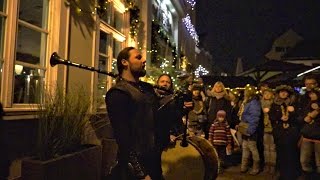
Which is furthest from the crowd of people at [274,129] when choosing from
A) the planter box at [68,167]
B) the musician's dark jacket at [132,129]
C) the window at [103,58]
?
the musician's dark jacket at [132,129]

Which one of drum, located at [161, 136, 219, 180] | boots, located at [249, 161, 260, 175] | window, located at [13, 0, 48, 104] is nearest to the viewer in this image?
drum, located at [161, 136, 219, 180]

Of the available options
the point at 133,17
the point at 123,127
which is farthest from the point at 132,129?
the point at 133,17

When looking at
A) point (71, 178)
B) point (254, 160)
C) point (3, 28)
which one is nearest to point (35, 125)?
point (71, 178)

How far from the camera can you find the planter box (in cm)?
373

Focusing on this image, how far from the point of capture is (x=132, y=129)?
107 inches

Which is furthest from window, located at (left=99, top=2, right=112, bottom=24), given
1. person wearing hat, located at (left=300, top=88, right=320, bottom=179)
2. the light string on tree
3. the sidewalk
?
person wearing hat, located at (left=300, top=88, right=320, bottom=179)

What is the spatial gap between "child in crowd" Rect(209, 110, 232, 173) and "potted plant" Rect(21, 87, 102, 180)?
3234 millimetres

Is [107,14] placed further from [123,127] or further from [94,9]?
[123,127]

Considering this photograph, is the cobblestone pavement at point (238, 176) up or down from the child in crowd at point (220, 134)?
down

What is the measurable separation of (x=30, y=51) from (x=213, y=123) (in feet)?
13.9

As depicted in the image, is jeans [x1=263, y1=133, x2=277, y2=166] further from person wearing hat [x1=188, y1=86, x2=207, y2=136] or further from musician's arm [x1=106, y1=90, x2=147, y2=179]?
musician's arm [x1=106, y1=90, x2=147, y2=179]

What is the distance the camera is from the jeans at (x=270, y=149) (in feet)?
23.7

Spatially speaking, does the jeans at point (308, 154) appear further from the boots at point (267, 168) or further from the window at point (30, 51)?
the window at point (30, 51)

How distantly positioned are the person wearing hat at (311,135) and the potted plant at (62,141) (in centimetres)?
348
